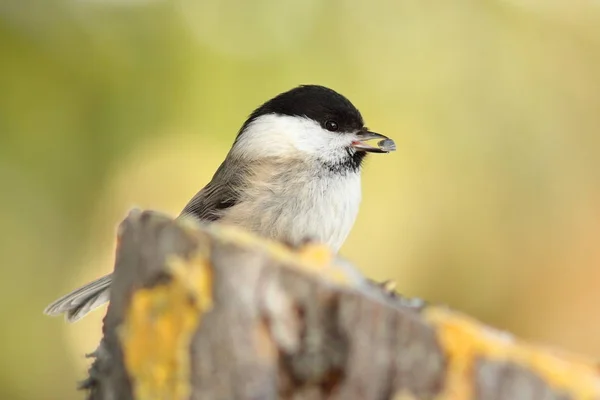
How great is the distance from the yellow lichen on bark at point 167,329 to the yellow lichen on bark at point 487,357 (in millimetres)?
266

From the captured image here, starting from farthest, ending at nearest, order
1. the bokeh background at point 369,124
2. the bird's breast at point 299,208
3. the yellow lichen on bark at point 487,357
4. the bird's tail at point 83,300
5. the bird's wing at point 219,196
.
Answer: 1. the bokeh background at point 369,124
2. the bird's wing at point 219,196
3. the bird's breast at point 299,208
4. the bird's tail at point 83,300
5. the yellow lichen on bark at point 487,357

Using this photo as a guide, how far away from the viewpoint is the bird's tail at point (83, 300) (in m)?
1.68

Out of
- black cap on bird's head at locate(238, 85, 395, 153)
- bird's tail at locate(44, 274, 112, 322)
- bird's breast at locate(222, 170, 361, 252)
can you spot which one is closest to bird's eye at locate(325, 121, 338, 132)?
black cap on bird's head at locate(238, 85, 395, 153)

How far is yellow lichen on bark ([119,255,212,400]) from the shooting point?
2.85 ft

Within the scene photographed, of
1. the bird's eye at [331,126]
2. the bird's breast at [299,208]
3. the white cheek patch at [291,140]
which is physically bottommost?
the bird's breast at [299,208]

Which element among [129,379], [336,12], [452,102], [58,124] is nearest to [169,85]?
[58,124]

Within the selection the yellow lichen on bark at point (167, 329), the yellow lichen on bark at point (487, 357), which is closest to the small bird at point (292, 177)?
the yellow lichen on bark at point (167, 329)

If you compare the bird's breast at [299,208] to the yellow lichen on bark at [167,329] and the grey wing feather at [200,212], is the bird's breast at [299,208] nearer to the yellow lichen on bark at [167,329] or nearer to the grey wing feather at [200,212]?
the grey wing feather at [200,212]

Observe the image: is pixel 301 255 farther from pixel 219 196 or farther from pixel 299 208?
pixel 219 196

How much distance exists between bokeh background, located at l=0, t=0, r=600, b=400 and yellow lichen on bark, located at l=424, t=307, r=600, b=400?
7.31ft

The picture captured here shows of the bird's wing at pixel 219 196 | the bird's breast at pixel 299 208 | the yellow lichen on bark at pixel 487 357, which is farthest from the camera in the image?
the bird's wing at pixel 219 196

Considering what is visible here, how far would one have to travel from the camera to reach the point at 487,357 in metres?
0.82

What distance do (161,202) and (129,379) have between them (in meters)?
2.38

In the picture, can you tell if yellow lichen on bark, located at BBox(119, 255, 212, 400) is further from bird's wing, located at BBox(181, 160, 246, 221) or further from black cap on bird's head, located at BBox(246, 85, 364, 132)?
black cap on bird's head, located at BBox(246, 85, 364, 132)
